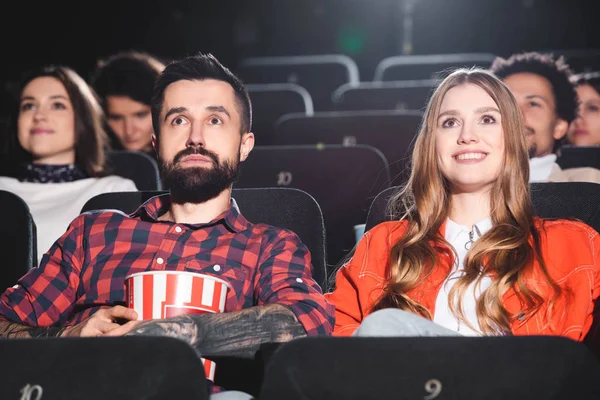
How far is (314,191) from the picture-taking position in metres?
2.84

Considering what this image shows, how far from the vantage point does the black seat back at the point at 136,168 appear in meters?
3.16

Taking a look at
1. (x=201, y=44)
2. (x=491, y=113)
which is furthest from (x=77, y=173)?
(x=201, y=44)

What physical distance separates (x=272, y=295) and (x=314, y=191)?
2.96ft

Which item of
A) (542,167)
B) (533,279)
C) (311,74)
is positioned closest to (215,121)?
(533,279)

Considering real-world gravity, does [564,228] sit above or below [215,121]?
below

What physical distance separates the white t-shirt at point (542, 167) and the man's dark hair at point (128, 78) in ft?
5.48

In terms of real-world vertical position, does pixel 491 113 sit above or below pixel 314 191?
above

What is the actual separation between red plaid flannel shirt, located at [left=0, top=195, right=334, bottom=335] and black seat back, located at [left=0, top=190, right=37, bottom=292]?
154mm

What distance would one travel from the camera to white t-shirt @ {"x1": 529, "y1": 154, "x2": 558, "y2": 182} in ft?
10.00

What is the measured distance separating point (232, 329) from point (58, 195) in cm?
148

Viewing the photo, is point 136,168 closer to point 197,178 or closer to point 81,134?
point 81,134

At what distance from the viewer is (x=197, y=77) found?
7.43 feet

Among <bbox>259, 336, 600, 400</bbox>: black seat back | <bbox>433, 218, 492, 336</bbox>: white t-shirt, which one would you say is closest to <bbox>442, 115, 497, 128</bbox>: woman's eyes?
<bbox>433, 218, 492, 336</bbox>: white t-shirt

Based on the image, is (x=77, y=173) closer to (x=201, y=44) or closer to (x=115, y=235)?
(x=115, y=235)
